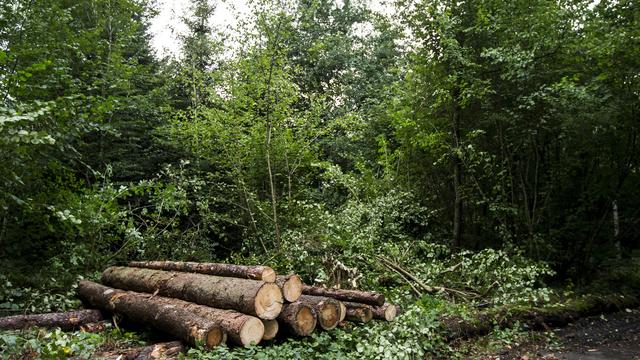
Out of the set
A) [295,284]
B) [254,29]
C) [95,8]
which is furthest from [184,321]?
[95,8]

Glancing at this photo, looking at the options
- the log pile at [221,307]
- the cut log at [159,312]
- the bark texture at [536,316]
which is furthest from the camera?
the bark texture at [536,316]

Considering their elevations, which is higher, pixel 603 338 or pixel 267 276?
pixel 267 276

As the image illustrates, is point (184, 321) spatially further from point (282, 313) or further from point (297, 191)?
point (297, 191)

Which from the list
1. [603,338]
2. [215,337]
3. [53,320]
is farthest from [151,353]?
[603,338]

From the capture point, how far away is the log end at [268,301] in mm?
4887

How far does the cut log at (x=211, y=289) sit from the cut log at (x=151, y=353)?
757 mm

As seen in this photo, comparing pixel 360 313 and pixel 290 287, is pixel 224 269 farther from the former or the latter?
pixel 360 313

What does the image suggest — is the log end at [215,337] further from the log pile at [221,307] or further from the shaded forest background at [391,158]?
the shaded forest background at [391,158]

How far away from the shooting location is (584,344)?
6.19 m

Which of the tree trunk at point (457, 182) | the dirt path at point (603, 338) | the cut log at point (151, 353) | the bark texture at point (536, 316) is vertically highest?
the tree trunk at point (457, 182)

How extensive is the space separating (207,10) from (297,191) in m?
11.2

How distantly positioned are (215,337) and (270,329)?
701 mm

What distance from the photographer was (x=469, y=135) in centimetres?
914

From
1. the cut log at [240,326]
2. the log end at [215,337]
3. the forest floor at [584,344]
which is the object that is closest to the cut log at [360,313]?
the cut log at [240,326]
